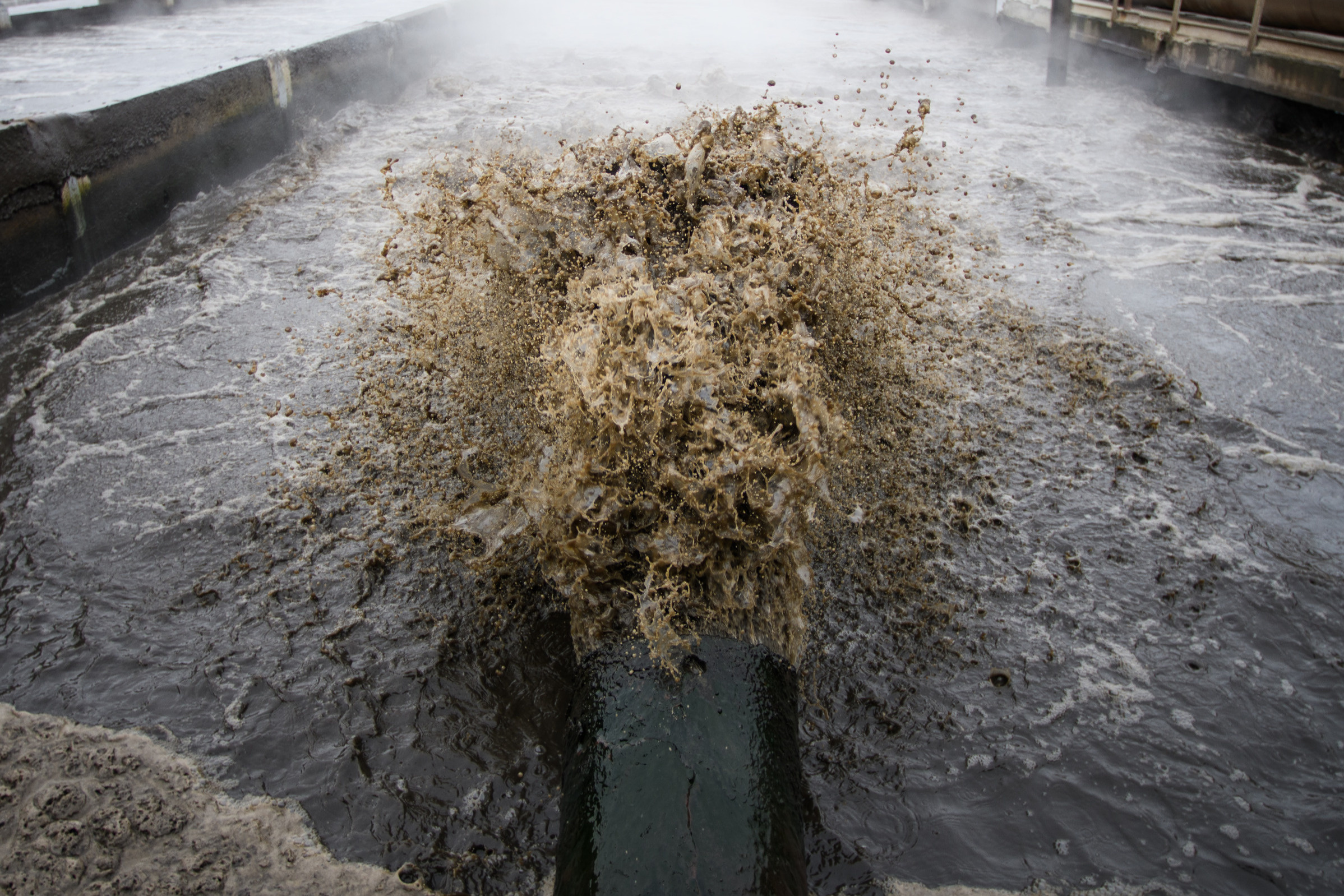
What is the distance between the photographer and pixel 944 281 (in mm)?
5535

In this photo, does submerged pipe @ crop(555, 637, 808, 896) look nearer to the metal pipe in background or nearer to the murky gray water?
the murky gray water

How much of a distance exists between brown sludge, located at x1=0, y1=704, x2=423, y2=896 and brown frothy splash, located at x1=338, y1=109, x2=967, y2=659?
3.31 feet

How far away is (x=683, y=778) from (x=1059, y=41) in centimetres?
1152

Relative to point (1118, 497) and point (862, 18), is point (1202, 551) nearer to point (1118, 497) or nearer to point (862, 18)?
point (1118, 497)

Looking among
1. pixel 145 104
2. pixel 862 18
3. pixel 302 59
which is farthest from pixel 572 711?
pixel 862 18

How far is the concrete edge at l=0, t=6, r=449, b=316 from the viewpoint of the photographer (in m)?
5.05

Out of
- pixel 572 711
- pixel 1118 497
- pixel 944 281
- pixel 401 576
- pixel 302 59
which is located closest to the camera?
pixel 572 711

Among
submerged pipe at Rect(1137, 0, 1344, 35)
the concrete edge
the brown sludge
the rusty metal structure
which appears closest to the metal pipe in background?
the rusty metal structure

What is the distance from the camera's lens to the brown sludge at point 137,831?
2.18 metres

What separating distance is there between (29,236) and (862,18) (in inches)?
614

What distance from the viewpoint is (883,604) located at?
3.06 metres

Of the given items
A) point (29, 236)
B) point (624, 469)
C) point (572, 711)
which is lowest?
point (572, 711)

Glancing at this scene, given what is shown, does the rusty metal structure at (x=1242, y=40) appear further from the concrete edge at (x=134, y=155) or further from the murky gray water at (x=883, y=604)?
the concrete edge at (x=134, y=155)

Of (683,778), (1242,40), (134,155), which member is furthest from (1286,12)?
(134,155)
